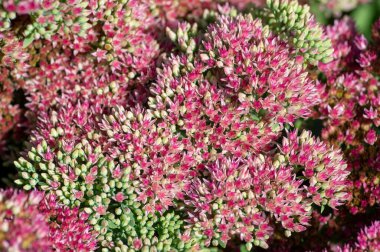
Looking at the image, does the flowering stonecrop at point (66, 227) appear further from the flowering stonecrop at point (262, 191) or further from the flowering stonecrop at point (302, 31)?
the flowering stonecrop at point (302, 31)

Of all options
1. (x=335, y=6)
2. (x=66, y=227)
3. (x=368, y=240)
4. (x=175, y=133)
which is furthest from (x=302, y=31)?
(x=66, y=227)

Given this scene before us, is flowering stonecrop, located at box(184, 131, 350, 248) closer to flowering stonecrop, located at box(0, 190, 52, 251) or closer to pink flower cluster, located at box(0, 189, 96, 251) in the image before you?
pink flower cluster, located at box(0, 189, 96, 251)

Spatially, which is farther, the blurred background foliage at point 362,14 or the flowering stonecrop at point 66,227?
the blurred background foliage at point 362,14

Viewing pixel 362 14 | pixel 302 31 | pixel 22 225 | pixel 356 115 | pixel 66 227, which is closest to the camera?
pixel 22 225

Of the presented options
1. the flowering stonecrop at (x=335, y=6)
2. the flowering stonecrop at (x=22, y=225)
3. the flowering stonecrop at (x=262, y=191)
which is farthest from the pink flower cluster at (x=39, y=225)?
the flowering stonecrop at (x=335, y=6)

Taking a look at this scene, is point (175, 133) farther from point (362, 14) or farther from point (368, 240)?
point (362, 14)

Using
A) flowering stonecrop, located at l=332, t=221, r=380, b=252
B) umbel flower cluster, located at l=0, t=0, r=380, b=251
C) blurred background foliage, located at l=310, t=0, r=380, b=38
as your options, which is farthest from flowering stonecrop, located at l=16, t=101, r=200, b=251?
blurred background foliage, located at l=310, t=0, r=380, b=38

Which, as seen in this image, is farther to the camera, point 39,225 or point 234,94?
point 234,94
